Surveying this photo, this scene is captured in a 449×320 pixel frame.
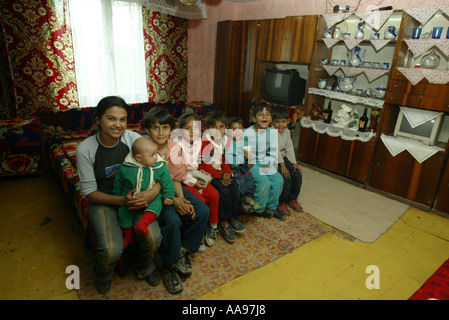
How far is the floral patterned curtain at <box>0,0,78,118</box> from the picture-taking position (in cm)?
300

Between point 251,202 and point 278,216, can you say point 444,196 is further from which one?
point 251,202

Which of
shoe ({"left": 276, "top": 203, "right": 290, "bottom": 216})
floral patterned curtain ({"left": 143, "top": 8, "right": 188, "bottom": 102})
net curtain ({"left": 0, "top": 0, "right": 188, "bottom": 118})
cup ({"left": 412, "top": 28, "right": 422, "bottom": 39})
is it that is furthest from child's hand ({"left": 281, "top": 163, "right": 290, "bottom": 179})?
net curtain ({"left": 0, "top": 0, "right": 188, "bottom": 118})

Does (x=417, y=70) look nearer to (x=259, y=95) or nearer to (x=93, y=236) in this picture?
(x=259, y=95)

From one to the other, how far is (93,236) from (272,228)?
54.7 inches

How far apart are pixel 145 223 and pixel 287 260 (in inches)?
41.2

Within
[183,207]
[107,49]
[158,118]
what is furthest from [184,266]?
[107,49]

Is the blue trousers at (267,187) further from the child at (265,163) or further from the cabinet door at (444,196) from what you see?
the cabinet door at (444,196)

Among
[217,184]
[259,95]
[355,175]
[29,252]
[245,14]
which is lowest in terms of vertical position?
[29,252]

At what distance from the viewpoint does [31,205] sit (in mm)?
2578

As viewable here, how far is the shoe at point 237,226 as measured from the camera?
2.22m

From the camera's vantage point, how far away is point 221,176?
2.20 metres

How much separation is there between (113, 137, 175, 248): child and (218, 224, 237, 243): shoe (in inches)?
27.1

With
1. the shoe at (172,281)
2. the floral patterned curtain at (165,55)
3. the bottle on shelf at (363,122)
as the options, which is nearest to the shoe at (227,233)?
the shoe at (172,281)

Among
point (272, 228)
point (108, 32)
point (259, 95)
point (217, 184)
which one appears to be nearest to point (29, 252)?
point (217, 184)
